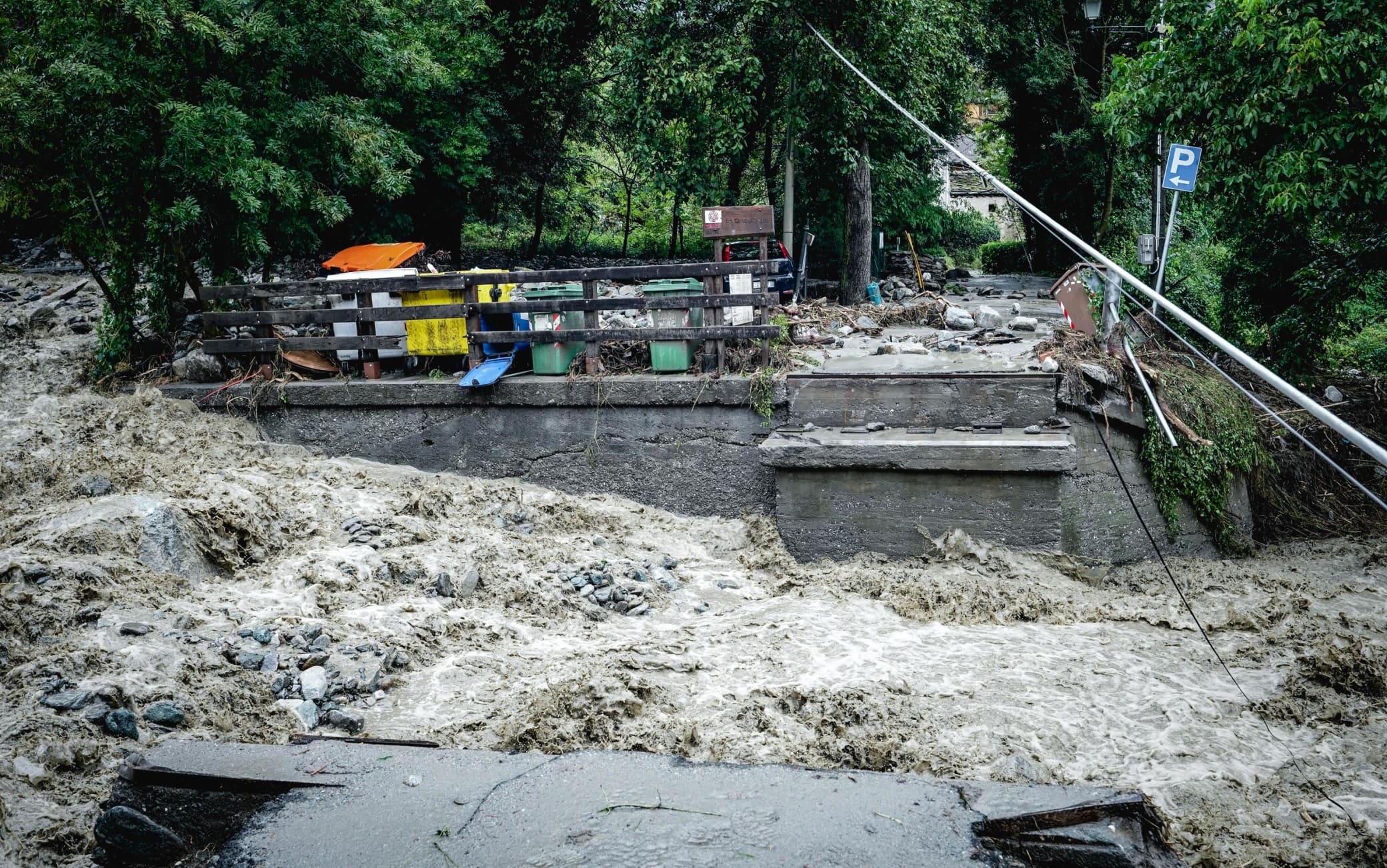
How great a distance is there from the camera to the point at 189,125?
405 inches

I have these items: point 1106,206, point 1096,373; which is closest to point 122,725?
point 1096,373

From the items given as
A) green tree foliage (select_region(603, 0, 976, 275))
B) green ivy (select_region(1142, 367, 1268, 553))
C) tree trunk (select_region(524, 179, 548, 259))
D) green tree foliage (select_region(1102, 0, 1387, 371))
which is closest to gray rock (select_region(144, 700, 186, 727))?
green ivy (select_region(1142, 367, 1268, 553))

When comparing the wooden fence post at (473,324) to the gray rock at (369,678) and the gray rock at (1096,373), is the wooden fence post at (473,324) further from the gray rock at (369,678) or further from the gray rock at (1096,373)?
the gray rock at (1096,373)

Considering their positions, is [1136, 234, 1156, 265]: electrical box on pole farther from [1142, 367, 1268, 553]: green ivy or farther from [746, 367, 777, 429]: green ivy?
[746, 367, 777, 429]: green ivy

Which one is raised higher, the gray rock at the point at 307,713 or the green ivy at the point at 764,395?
the green ivy at the point at 764,395

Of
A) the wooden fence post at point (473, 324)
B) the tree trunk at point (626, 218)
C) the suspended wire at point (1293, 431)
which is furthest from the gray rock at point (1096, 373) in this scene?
the tree trunk at point (626, 218)

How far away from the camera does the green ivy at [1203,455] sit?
28.5ft

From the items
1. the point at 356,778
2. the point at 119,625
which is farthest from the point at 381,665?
the point at 356,778

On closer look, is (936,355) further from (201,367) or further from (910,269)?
(910,269)

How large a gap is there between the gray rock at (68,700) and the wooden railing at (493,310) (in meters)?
5.53

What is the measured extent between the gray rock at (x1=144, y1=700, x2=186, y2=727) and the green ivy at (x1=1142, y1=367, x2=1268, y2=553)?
25.1ft

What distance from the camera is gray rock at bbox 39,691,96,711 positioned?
15.5 feet

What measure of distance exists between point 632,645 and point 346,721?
1.95m

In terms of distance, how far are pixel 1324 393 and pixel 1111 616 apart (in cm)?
587
